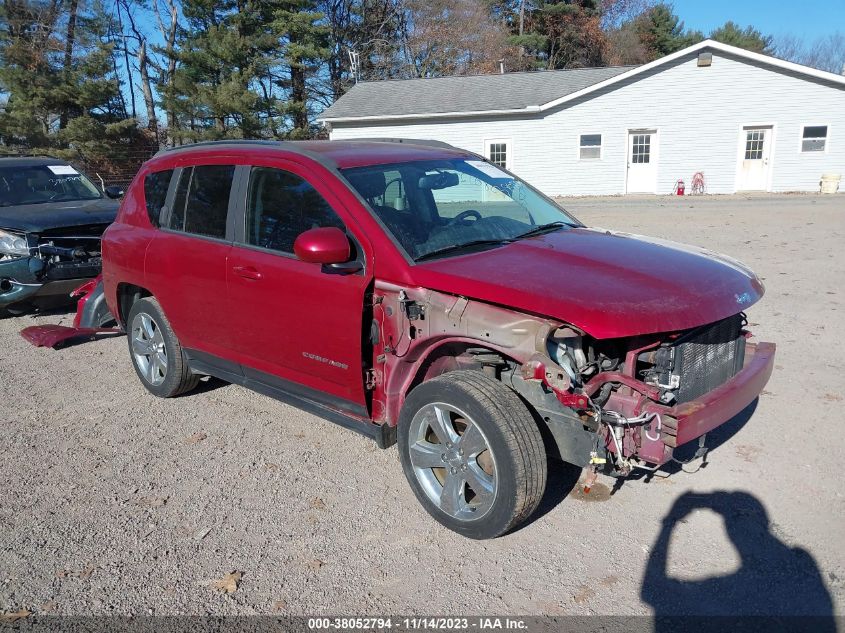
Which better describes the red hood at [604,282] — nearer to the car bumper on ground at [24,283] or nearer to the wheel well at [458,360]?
the wheel well at [458,360]

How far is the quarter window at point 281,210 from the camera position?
4.19 m

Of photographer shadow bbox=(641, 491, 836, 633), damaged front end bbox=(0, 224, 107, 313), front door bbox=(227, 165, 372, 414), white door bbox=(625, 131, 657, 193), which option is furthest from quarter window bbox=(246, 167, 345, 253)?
white door bbox=(625, 131, 657, 193)

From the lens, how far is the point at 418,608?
313cm

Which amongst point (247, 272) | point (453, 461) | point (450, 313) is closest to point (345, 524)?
point (453, 461)

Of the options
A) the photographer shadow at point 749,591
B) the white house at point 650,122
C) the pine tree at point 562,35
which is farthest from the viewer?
the pine tree at point 562,35

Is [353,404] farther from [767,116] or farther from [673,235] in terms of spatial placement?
[767,116]

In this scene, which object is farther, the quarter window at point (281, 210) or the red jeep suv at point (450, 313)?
the quarter window at point (281, 210)

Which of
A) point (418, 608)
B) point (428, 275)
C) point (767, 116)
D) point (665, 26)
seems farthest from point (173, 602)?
point (665, 26)

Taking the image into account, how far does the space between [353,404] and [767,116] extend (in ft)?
78.7

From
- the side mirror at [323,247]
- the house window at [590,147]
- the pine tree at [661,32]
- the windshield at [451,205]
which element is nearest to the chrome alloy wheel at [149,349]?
the side mirror at [323,247]

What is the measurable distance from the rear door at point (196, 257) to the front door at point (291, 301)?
0.62 feet

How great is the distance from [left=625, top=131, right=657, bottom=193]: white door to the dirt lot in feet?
68.6

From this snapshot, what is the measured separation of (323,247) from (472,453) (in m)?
1.31

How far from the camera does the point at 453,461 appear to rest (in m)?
3.61
